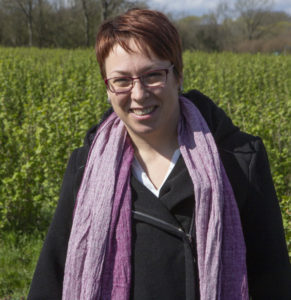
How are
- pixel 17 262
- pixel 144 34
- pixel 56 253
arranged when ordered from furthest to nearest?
pixel 17 262
pixel 56 253
pixel 144 34

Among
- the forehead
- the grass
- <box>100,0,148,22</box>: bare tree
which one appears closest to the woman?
the forehead

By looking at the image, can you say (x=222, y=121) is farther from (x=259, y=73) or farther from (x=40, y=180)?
(x=259, y=73)

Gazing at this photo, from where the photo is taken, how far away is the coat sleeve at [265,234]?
4.98 ft

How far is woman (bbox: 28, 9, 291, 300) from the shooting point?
1.49 meters

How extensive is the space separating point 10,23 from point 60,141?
4362cm

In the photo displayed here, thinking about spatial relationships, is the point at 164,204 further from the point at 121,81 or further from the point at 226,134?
the point at 121,81

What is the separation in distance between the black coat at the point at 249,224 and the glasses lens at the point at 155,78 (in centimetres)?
30

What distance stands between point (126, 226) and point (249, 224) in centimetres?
47

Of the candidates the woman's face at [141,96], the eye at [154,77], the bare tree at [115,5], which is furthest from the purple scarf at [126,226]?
the bare tree at [115,5]

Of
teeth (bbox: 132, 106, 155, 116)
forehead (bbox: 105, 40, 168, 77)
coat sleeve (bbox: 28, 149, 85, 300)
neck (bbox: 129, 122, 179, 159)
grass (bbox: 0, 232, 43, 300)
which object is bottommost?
grass (bbox: 0, 232, 43, 300)

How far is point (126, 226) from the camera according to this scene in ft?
5.08

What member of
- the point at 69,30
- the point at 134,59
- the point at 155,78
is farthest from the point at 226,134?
the point at 69,30

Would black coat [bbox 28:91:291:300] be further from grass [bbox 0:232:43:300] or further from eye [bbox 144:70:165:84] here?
grass [bbox 0:232:43:300]

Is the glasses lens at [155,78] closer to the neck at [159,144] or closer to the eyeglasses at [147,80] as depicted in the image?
the eyeglasses at [147,80]
